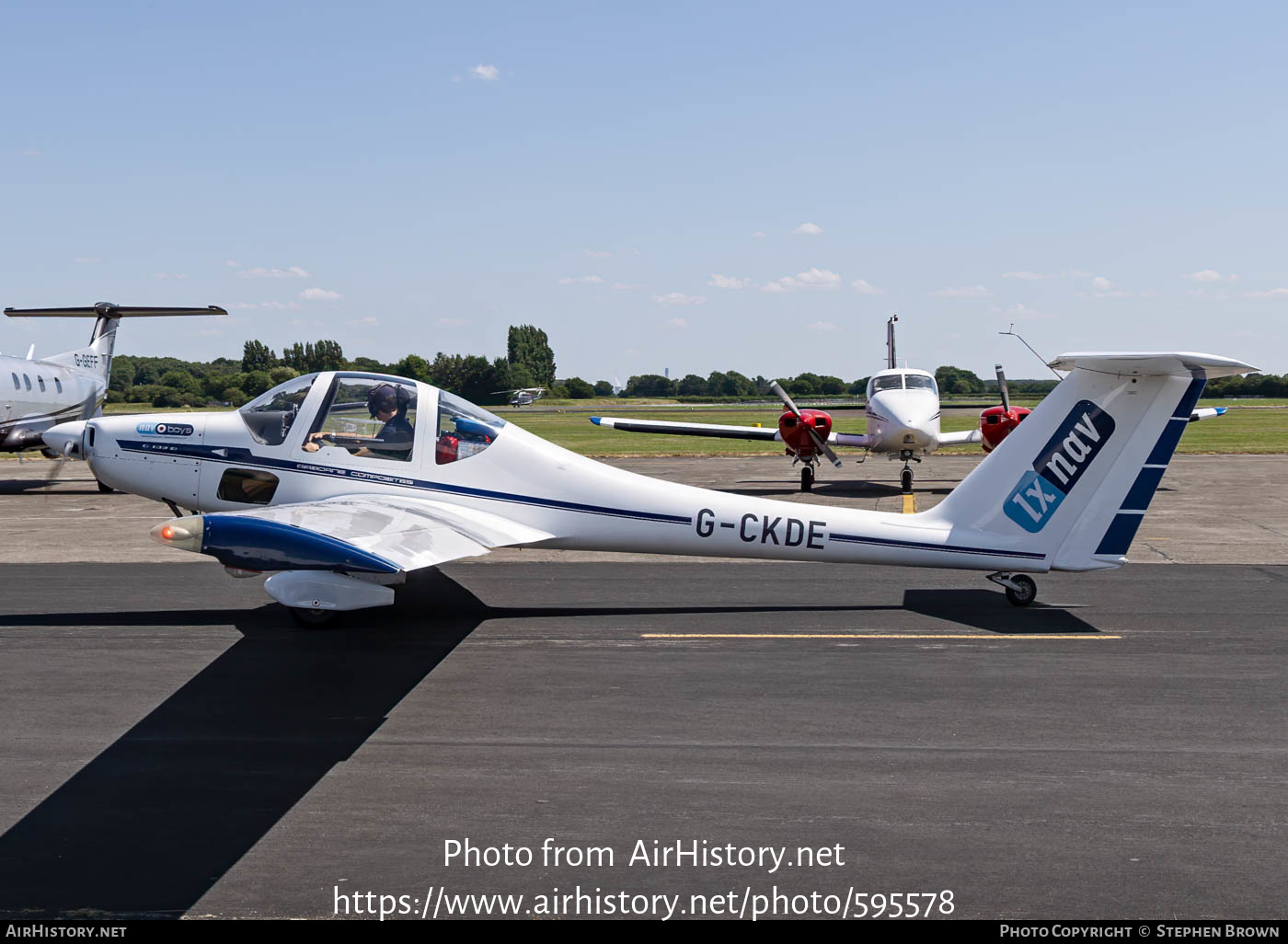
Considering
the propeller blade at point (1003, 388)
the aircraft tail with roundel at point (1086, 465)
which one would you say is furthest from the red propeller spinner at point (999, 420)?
the aircraft tail with roundel at point (1086, 465)

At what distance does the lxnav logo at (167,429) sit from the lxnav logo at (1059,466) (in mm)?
8429

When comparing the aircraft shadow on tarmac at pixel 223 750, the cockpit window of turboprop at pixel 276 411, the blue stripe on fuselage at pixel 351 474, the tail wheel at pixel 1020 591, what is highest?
A: the cockpit window of turboprop at pixel 276 411

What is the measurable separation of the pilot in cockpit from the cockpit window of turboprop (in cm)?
34

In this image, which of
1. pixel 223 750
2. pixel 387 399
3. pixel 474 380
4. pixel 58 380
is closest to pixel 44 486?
pixel 58 380

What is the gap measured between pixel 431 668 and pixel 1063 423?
20.4 ft

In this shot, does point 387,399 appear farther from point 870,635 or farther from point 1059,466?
point 1059,466

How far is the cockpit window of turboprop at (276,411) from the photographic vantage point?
10.6 meters

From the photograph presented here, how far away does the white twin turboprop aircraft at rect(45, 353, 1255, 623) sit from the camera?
9414mm

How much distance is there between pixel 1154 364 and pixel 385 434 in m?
7.39

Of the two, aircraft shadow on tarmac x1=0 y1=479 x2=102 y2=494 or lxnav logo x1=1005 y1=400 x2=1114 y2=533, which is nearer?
lxnav logo x1=1005 y1=400 x2=1114 y2=533

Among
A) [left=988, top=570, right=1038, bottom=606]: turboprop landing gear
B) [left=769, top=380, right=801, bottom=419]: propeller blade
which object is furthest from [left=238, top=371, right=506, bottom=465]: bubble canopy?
[left=769, top=380, right=801, bottom=419]: propeller blade

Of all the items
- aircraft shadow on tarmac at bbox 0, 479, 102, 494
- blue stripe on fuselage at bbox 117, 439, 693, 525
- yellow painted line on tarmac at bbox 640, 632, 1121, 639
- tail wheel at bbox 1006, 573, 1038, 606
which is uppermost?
blue stripe on fuselage at bbox 117, 439, 693, 525

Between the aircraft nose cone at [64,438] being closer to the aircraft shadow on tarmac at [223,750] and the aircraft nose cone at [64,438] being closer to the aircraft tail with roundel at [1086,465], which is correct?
the aircraft shadow on tarmac at [223,750]

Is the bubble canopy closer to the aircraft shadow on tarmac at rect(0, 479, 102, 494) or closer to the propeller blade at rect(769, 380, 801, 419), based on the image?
the propeller blade at rect(769, 380, 801, 419)
